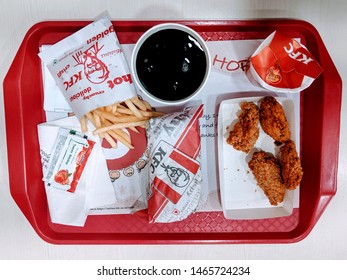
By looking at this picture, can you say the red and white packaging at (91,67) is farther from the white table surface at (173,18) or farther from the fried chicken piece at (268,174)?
the fried chicken piece at (268,174)

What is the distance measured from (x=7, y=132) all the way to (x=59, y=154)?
15cm

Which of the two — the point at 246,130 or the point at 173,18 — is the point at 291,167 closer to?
the point at 246,130

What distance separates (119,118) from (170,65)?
220 millimetres

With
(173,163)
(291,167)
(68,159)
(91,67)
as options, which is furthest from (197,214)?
(91,67)

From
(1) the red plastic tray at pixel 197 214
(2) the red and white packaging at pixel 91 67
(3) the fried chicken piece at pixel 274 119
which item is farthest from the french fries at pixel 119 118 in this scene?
(3) the fried chicken piece at pixel 274 119

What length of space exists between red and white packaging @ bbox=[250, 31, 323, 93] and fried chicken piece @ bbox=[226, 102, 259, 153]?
3.2 inches

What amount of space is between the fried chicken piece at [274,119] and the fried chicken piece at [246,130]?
2cm

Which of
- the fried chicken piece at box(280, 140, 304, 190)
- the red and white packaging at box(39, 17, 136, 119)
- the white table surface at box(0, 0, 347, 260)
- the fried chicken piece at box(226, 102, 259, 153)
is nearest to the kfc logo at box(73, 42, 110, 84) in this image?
the red and white packaging at box(39, 17, 136, 119)

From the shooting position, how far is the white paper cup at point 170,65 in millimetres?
1043

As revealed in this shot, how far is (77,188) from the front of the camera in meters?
1.19

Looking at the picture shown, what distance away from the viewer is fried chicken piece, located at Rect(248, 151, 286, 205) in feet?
3.78

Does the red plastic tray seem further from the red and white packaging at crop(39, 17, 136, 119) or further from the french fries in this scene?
the french fries
